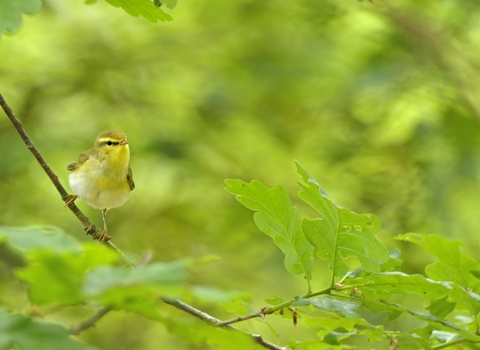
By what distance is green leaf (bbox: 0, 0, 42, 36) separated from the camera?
4.63 feet

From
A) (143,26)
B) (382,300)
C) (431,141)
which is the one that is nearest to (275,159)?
(431,141)

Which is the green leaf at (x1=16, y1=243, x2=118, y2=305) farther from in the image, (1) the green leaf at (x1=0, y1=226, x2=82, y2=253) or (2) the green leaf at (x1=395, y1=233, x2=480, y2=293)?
(2) the green leaf at (x1=395, y1=233, x2=480, y2=293)

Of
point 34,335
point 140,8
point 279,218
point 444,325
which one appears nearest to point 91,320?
point 34,335

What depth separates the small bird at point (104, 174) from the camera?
12.3 feet

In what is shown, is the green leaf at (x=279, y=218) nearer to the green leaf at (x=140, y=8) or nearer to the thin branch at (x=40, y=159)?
the thin branch at (x=40, y=159)

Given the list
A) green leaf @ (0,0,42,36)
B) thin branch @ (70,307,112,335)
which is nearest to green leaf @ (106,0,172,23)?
green leaf @ (0,0,42,36)

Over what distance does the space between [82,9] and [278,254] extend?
3176 mm

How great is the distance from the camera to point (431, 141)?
5.12 meters

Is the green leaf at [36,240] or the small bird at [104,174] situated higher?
the green leaf at [36,240]

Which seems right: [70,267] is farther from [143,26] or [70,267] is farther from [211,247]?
[143,26]

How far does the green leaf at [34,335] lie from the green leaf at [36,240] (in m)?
0.12

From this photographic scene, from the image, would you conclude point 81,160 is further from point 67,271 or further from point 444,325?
point 67,271

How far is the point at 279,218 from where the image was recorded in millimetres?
1847

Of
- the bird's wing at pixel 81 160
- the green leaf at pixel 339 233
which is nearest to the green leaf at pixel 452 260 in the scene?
the green leaf at pixel 339 233
